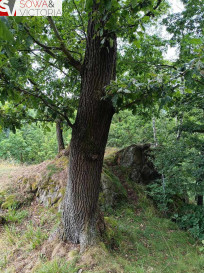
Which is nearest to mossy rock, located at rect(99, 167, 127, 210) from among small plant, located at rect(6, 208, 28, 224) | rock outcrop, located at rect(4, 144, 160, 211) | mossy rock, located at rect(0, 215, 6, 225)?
rock outcrop, located at rect(4, 144, 160, 211)

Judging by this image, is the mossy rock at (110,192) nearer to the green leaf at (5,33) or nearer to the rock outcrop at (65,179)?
the rock outcrop at (65,179)

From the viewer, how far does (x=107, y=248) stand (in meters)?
2.72

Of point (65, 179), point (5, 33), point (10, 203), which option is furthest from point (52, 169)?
point (5, 33)

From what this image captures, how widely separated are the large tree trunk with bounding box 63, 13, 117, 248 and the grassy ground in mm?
304

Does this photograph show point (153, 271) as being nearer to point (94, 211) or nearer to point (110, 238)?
point (110, 238)

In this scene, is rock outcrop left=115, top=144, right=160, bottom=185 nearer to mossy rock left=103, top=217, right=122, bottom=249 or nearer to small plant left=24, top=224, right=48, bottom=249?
mossy rock left=103, top=217, right=122, bottom=249

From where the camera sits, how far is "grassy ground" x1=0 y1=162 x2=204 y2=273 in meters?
2.38

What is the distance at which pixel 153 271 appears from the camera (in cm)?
246

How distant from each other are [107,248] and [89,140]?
5.64 feet

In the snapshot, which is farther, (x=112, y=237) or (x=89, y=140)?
(x=112, y=237)

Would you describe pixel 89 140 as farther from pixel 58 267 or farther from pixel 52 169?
pixel 52 169

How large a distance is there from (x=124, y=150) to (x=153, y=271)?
178 inches

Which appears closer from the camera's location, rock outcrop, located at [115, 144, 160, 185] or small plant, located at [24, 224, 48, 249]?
small plant, located at [24, 224, 48, 249]

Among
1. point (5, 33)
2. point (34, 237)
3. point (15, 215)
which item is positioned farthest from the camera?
point (15, 215)
